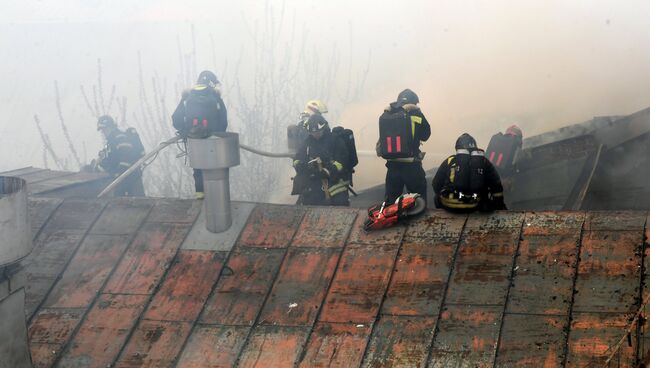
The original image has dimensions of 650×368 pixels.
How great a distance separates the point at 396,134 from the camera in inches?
356

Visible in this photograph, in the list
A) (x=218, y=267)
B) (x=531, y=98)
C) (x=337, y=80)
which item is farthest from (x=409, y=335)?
(x=337, y=80)

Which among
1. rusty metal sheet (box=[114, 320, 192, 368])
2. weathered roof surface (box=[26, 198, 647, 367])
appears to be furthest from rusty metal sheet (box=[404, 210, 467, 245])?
Answer: rusty metal sheet (box=[114, 320, 192, 368])

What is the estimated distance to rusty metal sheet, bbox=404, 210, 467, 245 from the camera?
7527 mm

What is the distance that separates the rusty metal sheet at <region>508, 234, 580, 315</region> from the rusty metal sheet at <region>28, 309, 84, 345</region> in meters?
3.87

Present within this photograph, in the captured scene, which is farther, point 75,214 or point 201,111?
point 201,111

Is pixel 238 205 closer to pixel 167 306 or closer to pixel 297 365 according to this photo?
pixel 167 306

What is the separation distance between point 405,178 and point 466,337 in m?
3.24

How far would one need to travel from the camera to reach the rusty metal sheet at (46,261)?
7938 millimetres

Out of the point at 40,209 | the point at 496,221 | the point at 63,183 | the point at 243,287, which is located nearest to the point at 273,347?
the point at 243,287

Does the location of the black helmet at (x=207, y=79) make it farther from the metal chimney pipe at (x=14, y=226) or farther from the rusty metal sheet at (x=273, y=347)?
the rusty metal sheet at (x=273, y=347)

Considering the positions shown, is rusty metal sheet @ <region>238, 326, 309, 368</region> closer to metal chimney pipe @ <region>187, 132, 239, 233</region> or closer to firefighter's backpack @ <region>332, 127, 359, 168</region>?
metal chimney pipe @ <region>187, 132, 239, 233</region>

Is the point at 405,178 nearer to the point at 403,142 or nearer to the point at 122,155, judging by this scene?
the point at 403,142

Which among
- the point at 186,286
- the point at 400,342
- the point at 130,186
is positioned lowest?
the point at 130,186

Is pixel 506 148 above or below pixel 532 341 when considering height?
below
